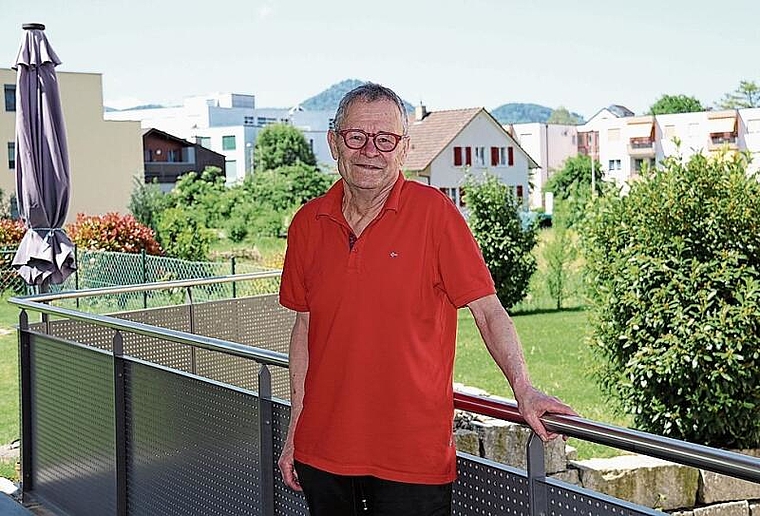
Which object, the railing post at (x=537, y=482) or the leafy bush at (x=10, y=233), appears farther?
the leafy bush at (x=10, y=233)

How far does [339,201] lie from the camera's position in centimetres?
283

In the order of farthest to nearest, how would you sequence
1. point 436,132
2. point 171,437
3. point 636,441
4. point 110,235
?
1. point 436,132
2. point 110,235
3. point 171,437
4. point 636,441

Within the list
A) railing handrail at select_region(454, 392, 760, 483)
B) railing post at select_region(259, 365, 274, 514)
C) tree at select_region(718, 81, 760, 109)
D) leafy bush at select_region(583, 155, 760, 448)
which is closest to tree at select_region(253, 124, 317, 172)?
tree at select_region(718, 81, 760, 109)

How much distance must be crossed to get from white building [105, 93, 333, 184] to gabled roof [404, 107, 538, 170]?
15.9m

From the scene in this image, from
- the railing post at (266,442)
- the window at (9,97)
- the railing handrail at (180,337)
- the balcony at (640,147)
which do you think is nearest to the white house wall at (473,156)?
the balcony at (640,147)

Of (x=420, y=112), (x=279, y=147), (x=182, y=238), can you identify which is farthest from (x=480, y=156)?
(x=182, y=238)

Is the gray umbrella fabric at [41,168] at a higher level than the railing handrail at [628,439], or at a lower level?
higher

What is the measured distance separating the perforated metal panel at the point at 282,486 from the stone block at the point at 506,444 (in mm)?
3827

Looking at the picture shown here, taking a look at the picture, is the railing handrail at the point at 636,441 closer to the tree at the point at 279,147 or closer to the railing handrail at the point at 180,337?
the railing handrail at the point at 180,337

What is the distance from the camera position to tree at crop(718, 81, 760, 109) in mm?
85062

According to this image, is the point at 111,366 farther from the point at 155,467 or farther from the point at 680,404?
the point at 680,404

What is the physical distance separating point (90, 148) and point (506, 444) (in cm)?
3550

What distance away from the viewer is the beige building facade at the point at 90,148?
3925 cm

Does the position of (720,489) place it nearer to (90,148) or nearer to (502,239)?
(502,239)
